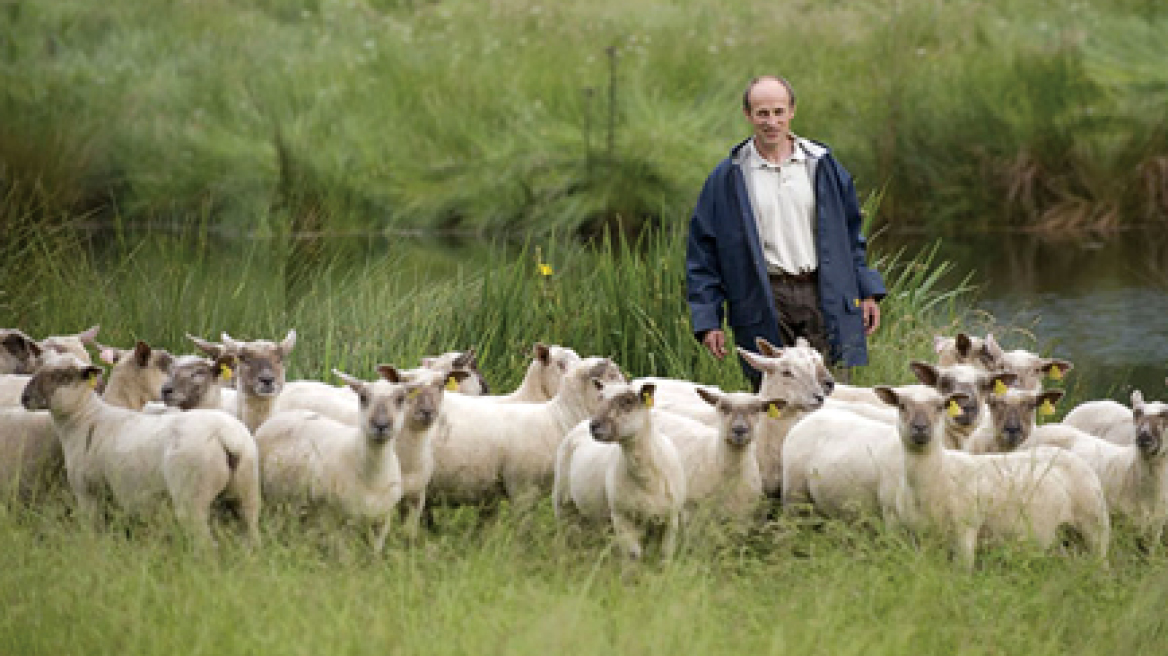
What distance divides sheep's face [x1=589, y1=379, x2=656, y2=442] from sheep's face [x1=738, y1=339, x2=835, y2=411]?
1066 millimetres

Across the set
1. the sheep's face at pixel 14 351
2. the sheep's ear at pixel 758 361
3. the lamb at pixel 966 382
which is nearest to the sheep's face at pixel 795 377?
the sheep's ear at pixel 758 361

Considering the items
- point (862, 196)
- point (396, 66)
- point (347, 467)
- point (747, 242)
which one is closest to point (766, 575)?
point (347, 467)

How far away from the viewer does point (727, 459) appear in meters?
8.58

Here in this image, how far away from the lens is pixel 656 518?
8.28 meters

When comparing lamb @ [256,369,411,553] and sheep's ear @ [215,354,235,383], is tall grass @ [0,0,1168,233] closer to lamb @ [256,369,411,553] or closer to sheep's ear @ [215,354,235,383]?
sheep's ear @ [215,354,235,383]

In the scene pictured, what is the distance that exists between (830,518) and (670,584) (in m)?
1.92

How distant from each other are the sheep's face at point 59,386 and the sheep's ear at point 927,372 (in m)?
3.44

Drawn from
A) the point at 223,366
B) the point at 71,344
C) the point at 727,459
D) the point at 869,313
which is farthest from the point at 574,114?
the point at 727,459

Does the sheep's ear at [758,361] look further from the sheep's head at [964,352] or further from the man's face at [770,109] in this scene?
the sheep's head at [964,352]

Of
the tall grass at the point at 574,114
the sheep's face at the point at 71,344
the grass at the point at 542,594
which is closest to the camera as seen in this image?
the grass at the point at 542,594

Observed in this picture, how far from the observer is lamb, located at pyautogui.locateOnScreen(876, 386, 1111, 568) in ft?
26.6

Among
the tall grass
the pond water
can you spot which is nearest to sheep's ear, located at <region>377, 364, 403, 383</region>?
the pond water

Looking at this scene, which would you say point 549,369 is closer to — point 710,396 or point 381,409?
point 710,396

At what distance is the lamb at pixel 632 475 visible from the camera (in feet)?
26.5
